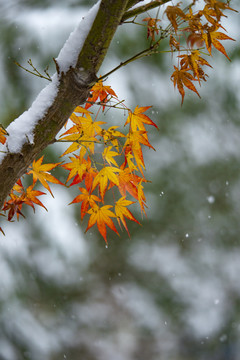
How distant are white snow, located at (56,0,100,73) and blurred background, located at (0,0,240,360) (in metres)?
1.33

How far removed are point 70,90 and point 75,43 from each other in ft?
0.28

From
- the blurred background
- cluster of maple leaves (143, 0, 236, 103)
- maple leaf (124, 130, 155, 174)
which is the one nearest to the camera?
cluster of maple leaves (143, 0, 236, 103)

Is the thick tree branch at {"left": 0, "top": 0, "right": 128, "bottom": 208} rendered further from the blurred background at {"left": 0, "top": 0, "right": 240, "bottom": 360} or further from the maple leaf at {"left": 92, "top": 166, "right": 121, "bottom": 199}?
the blurred background at {"left": 0, "top": 0, "right": 240, "bottom": 360}

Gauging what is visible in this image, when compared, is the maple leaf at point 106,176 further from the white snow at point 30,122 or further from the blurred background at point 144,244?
the blurred background at point 144,244

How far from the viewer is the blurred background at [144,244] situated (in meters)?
1.99

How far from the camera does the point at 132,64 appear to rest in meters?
1.99

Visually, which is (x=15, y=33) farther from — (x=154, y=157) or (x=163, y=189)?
(x=163, y=189)

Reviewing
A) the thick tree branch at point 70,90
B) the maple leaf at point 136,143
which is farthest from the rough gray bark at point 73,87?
the maple leaf at point 136,143

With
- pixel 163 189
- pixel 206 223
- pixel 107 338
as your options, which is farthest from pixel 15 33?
pixel 107 338

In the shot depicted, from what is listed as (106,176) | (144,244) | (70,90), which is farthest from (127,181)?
(144,244)

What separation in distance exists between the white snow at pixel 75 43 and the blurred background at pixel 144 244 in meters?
1.33

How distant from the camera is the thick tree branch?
0.62 metres

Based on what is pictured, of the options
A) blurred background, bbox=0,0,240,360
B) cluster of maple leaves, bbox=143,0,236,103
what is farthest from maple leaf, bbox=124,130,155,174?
blurred background, bbox=0,0,240,360

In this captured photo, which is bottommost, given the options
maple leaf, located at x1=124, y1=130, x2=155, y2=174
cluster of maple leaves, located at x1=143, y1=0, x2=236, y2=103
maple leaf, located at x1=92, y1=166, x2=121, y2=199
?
maple leaf, located at x1=92, y1=166, x2=121, y2=199
